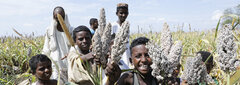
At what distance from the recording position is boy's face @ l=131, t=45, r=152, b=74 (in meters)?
1.30

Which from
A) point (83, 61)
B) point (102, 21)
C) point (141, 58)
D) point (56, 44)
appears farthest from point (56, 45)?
point (102, 21)

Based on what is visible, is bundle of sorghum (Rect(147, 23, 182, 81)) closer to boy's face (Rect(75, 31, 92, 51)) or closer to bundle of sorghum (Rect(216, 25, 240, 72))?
bundle of sorghum (Rect(216, 25, 240, 72))

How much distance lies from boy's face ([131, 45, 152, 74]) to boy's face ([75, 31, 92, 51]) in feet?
3.12

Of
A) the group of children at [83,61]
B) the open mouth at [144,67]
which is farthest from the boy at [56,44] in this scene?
the open mouth at [144,67]

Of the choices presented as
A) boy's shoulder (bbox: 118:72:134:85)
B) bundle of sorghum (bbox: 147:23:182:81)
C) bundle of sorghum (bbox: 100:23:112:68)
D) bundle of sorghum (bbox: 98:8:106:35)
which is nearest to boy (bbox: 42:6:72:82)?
boy's shoulder (bbox: 118:72:134:85)

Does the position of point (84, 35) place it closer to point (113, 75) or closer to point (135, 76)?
point (135, 76)

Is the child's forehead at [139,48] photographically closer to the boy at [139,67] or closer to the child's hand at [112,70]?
the boy at [139,67]

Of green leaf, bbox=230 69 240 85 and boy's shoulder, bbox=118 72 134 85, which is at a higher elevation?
green leaf, bbox=230 69 240 85

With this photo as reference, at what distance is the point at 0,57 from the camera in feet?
17.4

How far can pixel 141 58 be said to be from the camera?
1.41m

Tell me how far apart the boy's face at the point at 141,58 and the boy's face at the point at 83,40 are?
0.95 metres

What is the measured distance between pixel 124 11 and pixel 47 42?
1.44 meters

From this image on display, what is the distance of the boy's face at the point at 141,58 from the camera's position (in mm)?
1303

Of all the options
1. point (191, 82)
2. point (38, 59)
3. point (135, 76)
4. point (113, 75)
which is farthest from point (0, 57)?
point (191, 82)
